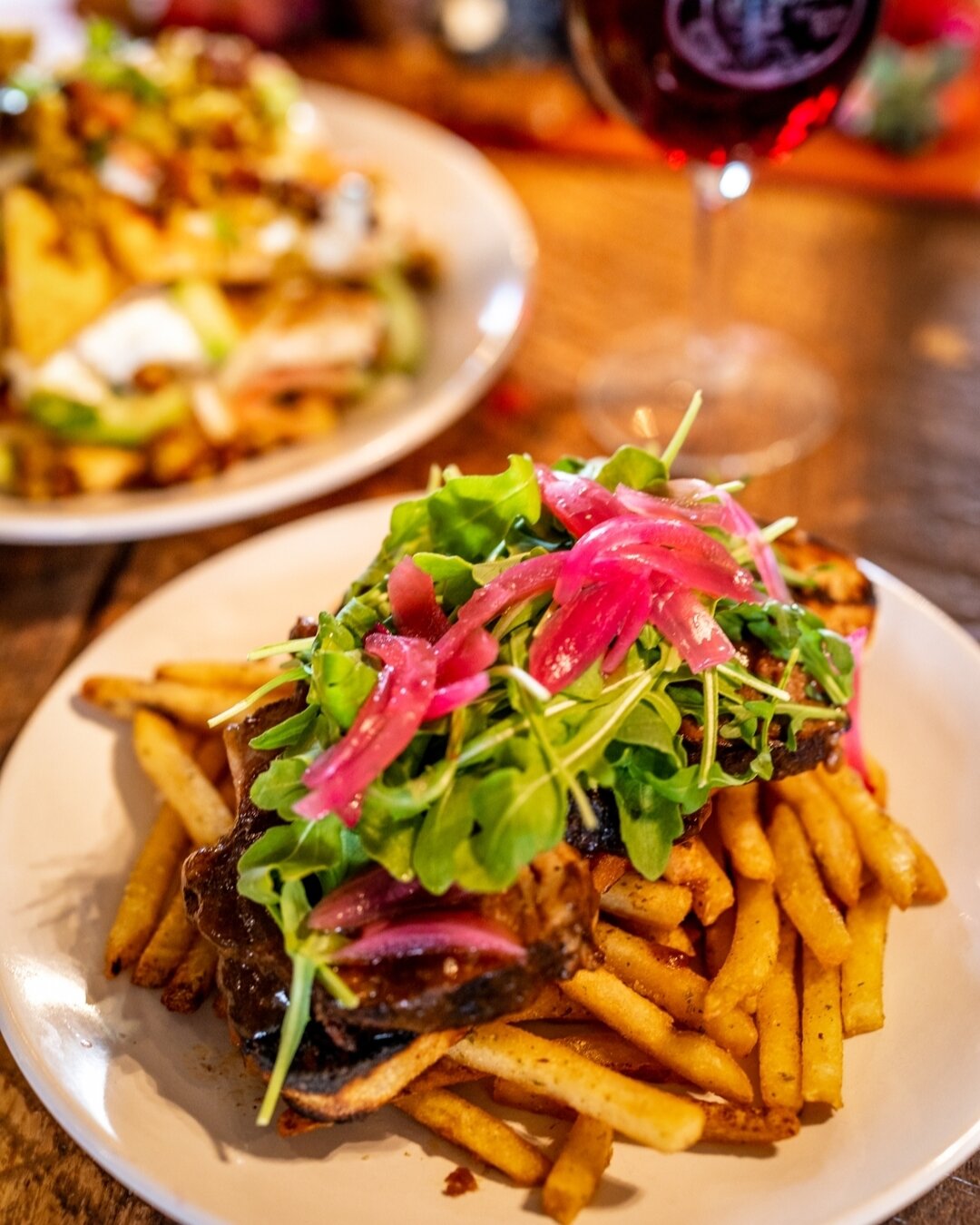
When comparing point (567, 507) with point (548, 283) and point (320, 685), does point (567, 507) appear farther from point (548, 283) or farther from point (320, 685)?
point (548, 283)

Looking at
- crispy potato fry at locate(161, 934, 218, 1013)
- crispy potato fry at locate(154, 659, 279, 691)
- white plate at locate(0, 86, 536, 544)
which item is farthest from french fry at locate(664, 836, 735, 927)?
white plate at locate(0, 86, 536, 544)

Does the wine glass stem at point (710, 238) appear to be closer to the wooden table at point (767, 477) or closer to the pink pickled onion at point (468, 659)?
the wooden table at point (767, 477)

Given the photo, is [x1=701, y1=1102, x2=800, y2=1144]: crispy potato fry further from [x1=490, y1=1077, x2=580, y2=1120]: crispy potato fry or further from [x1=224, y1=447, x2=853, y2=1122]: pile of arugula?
[x1=224, y1=447, x2=853, y2=1122]: pile of arugula

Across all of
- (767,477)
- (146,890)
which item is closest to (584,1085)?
(146,890)

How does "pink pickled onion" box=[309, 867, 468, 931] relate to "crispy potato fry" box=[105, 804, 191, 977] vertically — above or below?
above

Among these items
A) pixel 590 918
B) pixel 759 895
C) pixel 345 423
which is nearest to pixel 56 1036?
pixel 590 918
